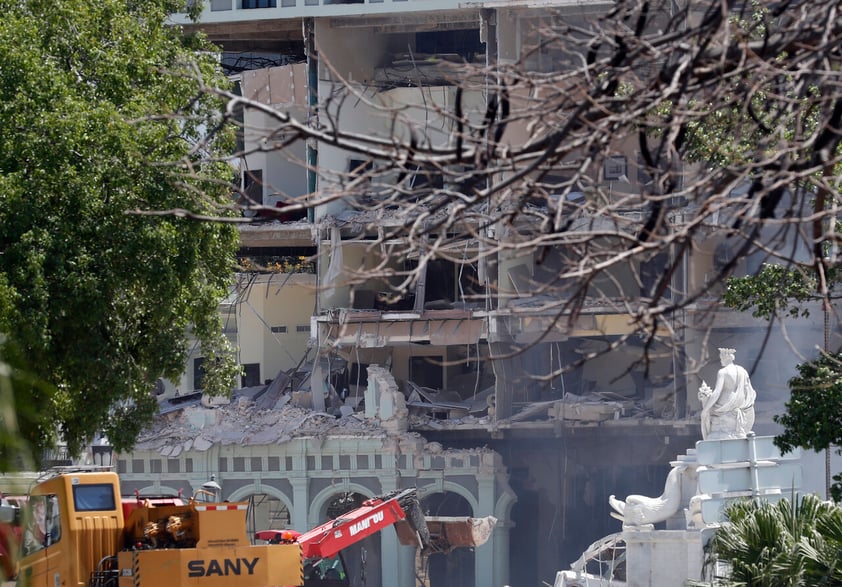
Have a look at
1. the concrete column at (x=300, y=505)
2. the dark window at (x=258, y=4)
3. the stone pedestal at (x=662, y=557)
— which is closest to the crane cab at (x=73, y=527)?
the stone pedestal at (x=662, y=557)

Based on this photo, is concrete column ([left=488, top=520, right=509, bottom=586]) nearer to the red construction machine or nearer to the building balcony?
the red construction machine

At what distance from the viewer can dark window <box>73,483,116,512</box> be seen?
17.1 meters

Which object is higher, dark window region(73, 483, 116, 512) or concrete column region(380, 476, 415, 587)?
dark window region(73, 483, 116, 512)

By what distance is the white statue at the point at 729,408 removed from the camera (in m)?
23.5

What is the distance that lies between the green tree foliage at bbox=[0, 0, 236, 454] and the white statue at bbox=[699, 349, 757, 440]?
30.2 ft

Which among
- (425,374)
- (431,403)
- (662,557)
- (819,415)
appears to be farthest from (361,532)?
(425,374)

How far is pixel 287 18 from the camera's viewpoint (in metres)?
42.3

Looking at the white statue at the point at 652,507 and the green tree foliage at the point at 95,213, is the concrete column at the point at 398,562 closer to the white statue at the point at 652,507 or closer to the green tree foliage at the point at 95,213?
the white statue at the point at 652,507

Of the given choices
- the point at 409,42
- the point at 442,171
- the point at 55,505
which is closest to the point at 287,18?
the point at 409,42

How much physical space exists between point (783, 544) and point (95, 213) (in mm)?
9512

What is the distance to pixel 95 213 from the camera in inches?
699

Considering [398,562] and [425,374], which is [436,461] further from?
[425,374]

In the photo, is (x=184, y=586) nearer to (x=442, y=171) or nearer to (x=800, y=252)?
(x=442, y=171)

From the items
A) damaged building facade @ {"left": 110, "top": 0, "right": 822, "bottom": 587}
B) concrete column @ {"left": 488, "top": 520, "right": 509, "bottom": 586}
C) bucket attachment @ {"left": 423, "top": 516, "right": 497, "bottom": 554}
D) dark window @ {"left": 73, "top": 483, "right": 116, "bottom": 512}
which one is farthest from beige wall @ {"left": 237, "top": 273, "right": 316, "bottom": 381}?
dark window @ {"left": 73, "top": 483, "right": 116, "bottom": 512}
